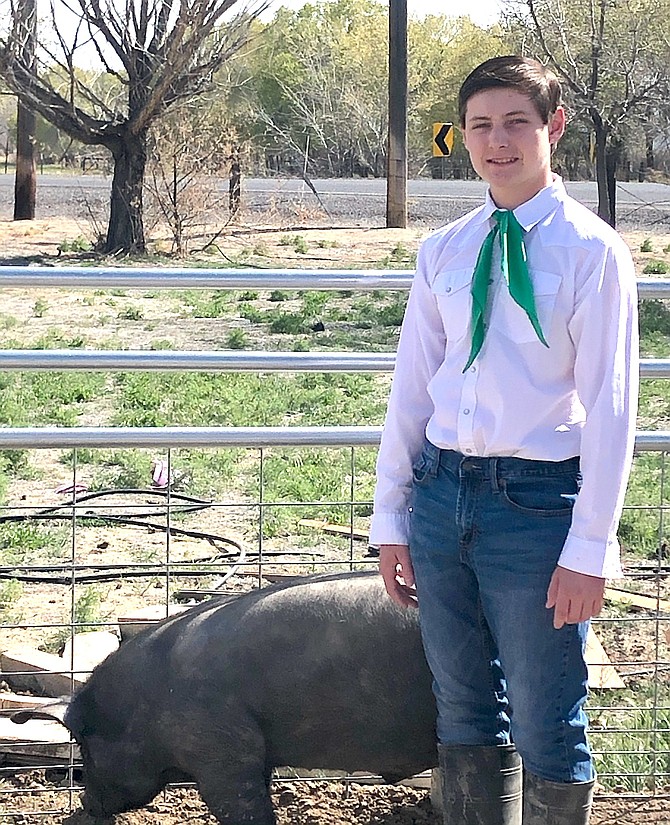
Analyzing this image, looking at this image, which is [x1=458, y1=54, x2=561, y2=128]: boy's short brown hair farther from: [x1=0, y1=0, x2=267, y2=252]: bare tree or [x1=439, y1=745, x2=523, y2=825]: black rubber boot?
[x1=0, y1=0, x2=267, y2=252]: bare tree

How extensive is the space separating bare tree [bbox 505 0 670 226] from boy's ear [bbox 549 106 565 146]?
627 inches

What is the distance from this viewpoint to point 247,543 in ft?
18.7

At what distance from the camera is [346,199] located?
30.5 m

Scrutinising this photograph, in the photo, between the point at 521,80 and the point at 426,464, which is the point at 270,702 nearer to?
the point at 426,464

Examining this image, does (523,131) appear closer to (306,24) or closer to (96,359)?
(96,359)

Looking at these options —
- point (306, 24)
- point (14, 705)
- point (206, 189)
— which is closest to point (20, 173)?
point (206, 189)

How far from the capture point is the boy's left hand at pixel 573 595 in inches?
86.7

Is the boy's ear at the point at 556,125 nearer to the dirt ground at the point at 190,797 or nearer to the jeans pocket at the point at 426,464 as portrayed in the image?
the jeans pocket at the point at 426,464

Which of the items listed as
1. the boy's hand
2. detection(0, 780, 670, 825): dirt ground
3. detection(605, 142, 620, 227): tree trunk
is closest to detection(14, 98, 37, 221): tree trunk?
detection(605, 142, 620, 227): tree trunk

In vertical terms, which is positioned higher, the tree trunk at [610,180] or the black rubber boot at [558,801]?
the tree trunk at [610,180]

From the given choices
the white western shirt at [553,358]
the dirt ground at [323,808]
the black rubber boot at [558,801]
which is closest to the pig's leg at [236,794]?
the dirt ground at [323,808]

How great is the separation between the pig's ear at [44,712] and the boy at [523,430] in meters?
1.46

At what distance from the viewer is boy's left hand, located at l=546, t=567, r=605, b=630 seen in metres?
2.20

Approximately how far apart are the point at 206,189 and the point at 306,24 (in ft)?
154
